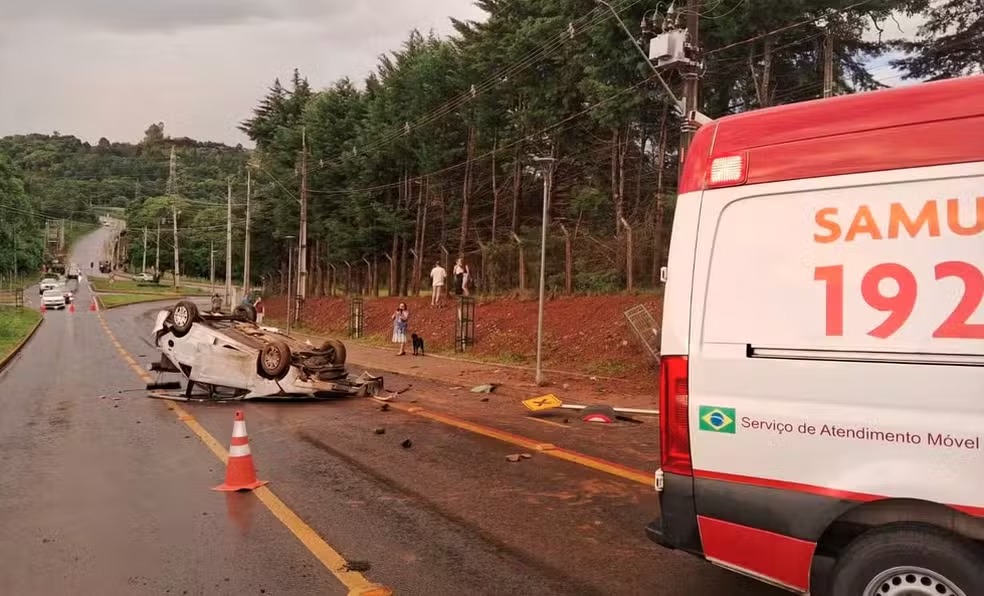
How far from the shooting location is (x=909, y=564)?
9.66ft

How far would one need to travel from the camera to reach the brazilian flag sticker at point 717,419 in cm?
343

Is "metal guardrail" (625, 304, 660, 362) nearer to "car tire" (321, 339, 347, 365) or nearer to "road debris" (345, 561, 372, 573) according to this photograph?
"car tire" (321, 339, 347, 365)

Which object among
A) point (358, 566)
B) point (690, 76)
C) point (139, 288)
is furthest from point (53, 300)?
point (358, 566)

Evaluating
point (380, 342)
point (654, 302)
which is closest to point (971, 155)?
point (654, 302)

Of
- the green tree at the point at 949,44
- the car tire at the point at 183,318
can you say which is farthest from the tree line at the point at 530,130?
the car tire at the point at 183,318

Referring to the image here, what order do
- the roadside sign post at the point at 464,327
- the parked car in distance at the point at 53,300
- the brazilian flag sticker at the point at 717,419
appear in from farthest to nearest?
the parked car in distance at the point at 53,300, the roadside sign post at the point at 464,327, the brazilian flag sticker at the point at 717,419

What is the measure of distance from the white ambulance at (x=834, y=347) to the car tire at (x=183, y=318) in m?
11.5

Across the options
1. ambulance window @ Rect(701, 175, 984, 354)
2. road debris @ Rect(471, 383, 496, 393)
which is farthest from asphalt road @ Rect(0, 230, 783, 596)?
road debris @ Rect(471, 383, 496, 393)

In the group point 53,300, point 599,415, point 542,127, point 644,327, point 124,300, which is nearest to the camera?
point 599,415

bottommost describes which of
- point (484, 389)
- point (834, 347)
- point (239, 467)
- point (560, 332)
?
point (484, 389)

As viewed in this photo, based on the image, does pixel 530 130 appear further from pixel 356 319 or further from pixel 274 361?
pixel 274 361

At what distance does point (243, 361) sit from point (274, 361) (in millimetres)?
668

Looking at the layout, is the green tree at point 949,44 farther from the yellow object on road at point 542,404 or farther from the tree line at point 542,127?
the yellow object on road at point 542,404

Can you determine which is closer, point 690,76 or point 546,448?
point 546,448
